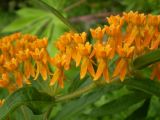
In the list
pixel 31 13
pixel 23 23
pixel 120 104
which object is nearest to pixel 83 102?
pixel 120 104

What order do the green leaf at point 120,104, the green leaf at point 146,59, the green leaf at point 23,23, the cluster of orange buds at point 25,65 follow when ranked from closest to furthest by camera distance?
the green leaf at point 146,59 < the cluster of orange buds at point 25,65 < the green leaf at point 120,104 < the green leaf at point 23,23

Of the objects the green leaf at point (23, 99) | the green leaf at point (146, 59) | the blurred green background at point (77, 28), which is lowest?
the blurred green background at point (77, 28)

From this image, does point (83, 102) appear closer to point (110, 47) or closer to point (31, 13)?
point (110, 47)

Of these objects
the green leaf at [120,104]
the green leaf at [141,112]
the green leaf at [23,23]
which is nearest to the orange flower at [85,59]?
the green leaf at [120,104]

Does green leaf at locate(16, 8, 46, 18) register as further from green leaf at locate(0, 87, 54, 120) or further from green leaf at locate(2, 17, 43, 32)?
green leaf at locate(0, 87, 54, 120)

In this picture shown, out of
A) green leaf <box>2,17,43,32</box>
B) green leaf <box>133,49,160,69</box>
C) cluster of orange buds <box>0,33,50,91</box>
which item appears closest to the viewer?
green leaf <box>133,49,160,69</box>

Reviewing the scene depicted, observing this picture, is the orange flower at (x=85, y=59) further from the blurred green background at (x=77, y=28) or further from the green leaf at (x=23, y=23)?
the green leaf at (x=23, y=23)

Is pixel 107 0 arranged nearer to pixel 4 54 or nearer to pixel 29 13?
pixel 29 13

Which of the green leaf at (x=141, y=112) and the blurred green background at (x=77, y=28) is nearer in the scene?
the blurred green background at (x=77, y=28)

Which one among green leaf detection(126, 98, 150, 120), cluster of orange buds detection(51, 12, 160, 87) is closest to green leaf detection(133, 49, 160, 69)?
cluster of orange buds detection(51, 12, 160, 87)
